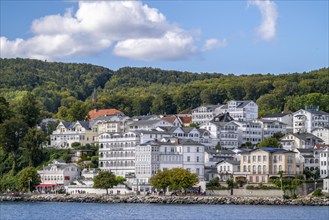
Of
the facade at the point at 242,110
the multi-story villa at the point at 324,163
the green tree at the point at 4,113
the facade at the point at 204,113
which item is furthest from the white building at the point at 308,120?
the green tree at the point at 4,113

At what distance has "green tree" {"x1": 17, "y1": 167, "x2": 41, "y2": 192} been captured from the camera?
90.4 metres

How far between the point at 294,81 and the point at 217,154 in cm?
4229

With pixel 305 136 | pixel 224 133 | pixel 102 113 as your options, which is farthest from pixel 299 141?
pixel 102 113

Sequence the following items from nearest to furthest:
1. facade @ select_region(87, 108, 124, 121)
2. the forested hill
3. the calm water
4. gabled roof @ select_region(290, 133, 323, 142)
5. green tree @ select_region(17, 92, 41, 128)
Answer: the calm water
gabled roof @ select_region(290, 133, 323, 142)
green tree @ select_region(17, 92, 41, 128)
facade @ select_region(87, 108, 124, 121)
the forested hill

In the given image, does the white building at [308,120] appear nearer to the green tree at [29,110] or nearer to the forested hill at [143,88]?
the forested hill at [143,88]

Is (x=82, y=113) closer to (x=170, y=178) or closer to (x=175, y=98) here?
(x=175, y=98)

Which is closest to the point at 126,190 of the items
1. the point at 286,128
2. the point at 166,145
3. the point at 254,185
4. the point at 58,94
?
the point at 166,145

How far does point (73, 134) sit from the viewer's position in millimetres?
104562

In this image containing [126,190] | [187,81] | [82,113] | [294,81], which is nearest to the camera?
[126,190]

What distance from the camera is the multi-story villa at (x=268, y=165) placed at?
80438 millimetres

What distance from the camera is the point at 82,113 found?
381ft

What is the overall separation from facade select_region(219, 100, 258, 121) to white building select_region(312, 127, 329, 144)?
11.0 metres

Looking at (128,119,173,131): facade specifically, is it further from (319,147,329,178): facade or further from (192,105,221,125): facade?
(319,147,329,178): facade

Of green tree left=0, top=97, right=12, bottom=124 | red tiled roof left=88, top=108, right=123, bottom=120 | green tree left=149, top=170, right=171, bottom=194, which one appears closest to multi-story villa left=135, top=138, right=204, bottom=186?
green tree left=149, top=170, right=171, bottom=194
